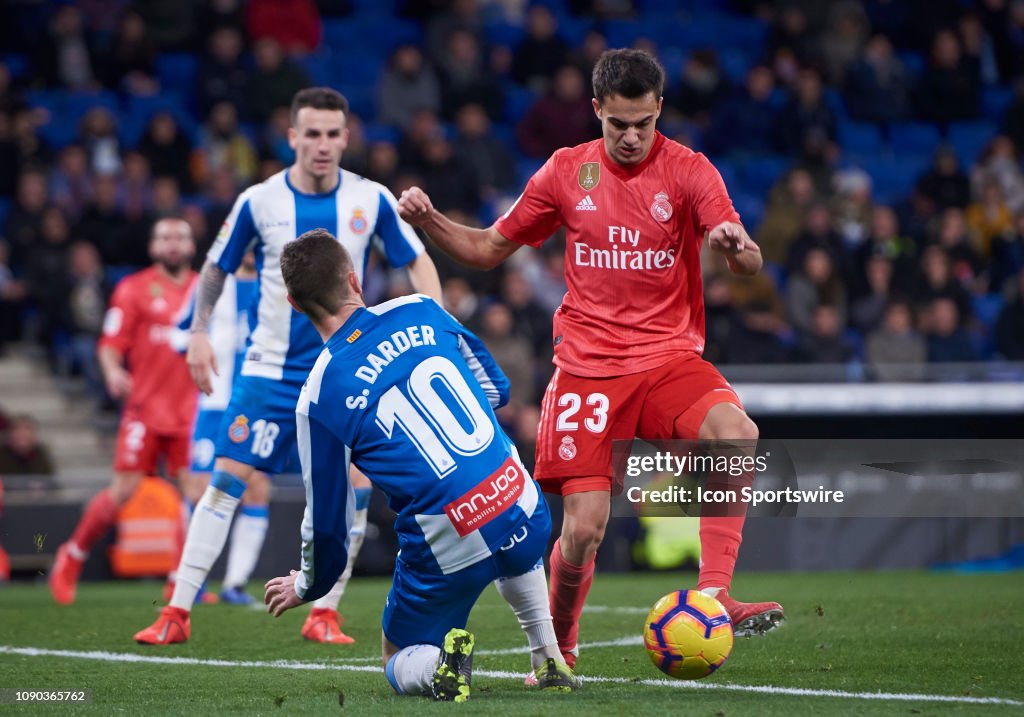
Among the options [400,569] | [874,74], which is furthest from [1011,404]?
[400,569]

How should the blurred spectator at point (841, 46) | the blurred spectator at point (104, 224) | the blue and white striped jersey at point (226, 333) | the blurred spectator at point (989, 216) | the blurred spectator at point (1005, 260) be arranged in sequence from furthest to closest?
the blurred spectator at point (841, 46) → the blurred spectator at point (989, 216) → the blurred spectator at point (1005, 260) → the blurred spectator at point (104, 224) → the blue and white striped jersey at point (226, 333)

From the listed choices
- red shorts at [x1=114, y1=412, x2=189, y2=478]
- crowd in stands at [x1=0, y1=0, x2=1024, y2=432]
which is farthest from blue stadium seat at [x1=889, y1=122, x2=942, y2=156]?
red shorts at [x1=114, y1=412, x2=189, y2=478]

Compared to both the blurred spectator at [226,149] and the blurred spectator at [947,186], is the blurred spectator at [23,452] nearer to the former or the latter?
the blurred spectator at [226,149]

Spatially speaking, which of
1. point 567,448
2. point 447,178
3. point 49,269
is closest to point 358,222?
point 567,448

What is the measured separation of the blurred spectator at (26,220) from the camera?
1434cm

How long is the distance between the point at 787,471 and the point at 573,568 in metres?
6.98

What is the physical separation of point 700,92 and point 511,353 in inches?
219

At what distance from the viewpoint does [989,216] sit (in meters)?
16.3

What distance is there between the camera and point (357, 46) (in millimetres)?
18609

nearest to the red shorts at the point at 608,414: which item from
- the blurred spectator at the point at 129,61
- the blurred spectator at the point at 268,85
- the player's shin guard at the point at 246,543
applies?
the player's shin guard at the point at 246,543

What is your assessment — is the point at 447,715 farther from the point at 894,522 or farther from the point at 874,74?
the point at 874,74

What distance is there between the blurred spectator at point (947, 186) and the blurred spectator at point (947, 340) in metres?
3.13

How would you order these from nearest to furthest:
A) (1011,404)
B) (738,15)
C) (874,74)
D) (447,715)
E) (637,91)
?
(447,715) → (637,91) → (1011,404) → (874,74) → (738,15)

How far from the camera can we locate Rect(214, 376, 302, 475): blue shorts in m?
7.25
